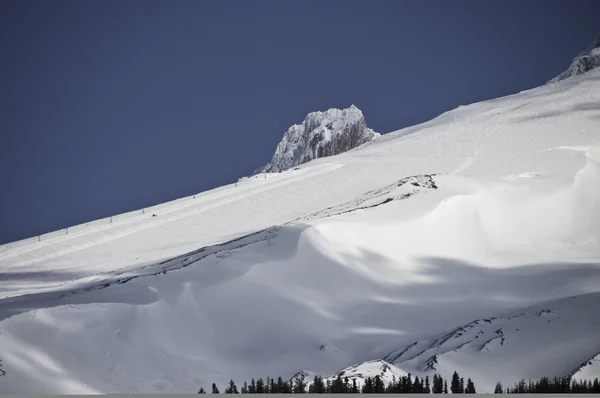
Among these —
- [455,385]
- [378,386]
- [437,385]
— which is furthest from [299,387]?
[455,385]

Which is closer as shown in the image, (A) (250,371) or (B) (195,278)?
(A) (250,371)

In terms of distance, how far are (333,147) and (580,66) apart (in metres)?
40.3

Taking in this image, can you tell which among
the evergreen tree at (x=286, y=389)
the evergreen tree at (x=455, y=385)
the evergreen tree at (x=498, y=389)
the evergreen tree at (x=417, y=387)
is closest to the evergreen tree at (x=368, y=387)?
Result: the evergreen tree at (x=417, y=387)

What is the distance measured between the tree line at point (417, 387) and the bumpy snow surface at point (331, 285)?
2.76 ft

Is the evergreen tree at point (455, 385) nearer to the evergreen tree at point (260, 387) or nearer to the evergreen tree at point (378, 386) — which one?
the evergreen tree at point (378, 386)

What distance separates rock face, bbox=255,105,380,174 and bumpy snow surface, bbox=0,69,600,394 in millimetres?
69038

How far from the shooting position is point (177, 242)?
159 feet

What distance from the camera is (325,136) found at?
13125 centimetres

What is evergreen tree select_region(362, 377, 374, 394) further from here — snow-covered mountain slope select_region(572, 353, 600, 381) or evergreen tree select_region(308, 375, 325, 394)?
snow-covered mountain slope select_region(572, 353, 600, 381)

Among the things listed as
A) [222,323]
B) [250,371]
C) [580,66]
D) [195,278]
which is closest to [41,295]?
[195,278]

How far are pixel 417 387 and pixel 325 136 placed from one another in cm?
10795

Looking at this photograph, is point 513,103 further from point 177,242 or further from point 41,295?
point 41,295

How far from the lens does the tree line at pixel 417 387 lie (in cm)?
2369

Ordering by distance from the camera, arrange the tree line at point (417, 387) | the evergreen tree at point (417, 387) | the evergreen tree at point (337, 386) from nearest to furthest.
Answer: the tree line at point (417, 387) < the evergreen tree at point (337, 386) < the evergreen tree at point (417, 387)
